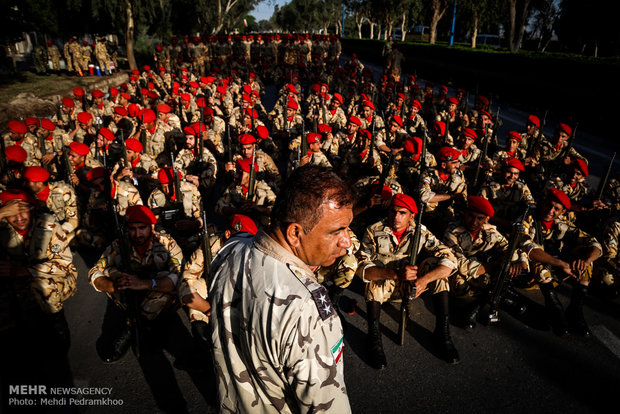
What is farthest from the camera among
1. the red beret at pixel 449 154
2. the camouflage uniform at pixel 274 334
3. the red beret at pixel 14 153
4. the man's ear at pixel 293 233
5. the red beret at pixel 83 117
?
the red beret at pixel 83 117

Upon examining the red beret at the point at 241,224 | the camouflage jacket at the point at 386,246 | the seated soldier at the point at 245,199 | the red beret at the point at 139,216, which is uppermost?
the red beret at the point at 139,216

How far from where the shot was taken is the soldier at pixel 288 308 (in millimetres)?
1407

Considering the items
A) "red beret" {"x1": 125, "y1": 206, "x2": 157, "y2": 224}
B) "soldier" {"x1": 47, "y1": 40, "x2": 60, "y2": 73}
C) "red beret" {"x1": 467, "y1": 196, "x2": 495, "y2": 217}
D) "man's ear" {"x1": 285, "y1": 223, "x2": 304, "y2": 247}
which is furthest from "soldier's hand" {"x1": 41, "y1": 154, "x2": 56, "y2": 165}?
"soldier" {"x1": 47, "y1": 40, "x2": 60, "y2": 73}

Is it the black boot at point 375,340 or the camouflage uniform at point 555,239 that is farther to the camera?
the camouflage uniform at point 555,239

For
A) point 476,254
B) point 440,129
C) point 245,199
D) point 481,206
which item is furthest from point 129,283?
point 440,129

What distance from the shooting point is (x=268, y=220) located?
5484 millimetres

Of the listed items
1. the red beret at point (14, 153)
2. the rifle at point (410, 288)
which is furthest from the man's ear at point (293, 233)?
the red beret at point (14, 153)

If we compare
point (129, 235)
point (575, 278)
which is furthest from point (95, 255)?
point (575, 278)

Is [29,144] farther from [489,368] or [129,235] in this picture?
[489,368]

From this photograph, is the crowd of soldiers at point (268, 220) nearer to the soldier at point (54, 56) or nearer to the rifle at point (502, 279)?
the rifle at point (502, 279)

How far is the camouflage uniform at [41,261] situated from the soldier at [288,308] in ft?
11.0

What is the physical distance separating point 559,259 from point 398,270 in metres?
2.42

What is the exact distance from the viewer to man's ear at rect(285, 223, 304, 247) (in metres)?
1.57

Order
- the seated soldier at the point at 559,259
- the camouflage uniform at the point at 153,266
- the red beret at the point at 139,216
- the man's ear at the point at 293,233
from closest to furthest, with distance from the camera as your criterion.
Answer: the man's ear at the point at 293,233
the red beret at the point at 139,216
the camouflage uniform at the point at 153,266
the seated soldier at the point at 559,259
